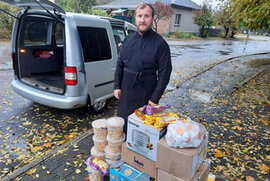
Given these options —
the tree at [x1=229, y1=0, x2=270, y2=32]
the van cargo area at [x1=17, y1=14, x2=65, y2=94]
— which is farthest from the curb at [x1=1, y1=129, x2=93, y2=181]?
the tree at [x1=229, y1=0, x2=270, y2=32]

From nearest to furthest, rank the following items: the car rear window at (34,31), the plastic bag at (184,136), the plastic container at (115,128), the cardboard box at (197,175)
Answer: the plastic bag at (184,136), the cardboard box at (197,175), the plastic container at (115,128), the car rear window at (34,31)

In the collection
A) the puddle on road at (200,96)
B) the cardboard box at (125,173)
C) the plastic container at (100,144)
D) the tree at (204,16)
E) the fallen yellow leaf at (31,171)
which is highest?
the tree at (204,16)

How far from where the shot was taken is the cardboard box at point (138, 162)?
2236 millimetres

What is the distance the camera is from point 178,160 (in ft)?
6.37

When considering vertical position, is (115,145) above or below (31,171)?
above

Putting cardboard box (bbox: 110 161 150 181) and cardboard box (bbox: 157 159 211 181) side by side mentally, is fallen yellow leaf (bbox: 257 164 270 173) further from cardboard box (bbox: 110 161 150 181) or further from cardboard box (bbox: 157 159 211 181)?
cardboard box (bbox: 110 161 150 181)

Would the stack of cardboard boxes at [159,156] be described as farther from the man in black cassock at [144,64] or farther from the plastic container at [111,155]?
the man in black cassock at [144,64]

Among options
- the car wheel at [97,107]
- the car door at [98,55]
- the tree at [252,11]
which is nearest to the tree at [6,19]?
the car door at [98,55]

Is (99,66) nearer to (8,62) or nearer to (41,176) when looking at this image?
(41,176)

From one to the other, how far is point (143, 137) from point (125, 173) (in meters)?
0.48

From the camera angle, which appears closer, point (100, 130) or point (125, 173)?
point (125, 173)

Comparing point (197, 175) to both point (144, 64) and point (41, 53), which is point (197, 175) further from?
point (41, 53)

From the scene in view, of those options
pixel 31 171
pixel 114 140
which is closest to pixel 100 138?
pixel 114 140

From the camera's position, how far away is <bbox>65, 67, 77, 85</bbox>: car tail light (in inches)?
148
